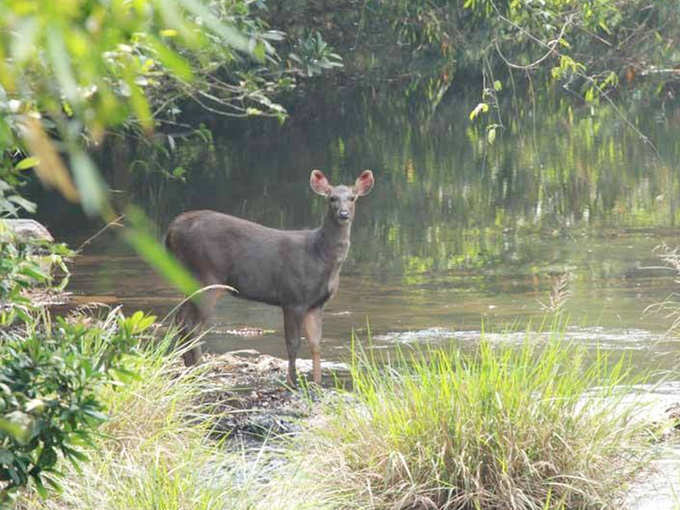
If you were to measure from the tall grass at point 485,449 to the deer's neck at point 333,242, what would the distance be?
3.73m

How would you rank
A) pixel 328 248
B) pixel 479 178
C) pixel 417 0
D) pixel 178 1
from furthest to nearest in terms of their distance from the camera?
pixel 479 178
pixel 417 0
pixel 328 248
pixel 178 1

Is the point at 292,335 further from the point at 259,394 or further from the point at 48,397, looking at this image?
the point at 48,397

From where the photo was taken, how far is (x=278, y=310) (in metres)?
13.8

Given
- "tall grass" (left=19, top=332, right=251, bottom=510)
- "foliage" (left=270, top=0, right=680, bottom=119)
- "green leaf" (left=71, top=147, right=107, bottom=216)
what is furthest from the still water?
"green leaf" (left=71, top=147, right=107, bottom=216)

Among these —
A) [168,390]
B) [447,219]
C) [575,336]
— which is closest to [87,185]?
[168,390]

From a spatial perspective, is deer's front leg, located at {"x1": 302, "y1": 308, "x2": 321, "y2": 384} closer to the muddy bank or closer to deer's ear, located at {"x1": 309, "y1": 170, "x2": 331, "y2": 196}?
the muddy bank

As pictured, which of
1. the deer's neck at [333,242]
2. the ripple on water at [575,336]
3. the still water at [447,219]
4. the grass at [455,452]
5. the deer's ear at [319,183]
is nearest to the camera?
the grass at [455,452]

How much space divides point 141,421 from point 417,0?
1371cm

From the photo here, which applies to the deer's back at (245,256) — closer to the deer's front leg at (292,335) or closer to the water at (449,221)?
the deer's front leg at (292,335)

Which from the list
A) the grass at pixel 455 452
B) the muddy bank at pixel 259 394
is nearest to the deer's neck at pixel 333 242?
the muddy bank at pixel 259 394

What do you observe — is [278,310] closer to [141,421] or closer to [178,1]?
[141,421]

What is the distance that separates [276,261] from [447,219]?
10.9 meters

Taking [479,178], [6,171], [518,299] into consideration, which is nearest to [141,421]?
[6,171]

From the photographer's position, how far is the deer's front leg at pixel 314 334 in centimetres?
993
